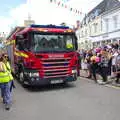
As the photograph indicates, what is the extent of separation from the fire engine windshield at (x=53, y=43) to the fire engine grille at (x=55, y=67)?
45cm

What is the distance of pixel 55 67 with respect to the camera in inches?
469

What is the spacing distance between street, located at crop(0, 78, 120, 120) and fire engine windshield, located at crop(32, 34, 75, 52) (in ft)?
5.90

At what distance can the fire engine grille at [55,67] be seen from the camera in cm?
1170

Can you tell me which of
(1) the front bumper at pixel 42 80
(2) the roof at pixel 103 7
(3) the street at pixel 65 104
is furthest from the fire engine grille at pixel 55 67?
(2) the roof at pixel 103 7

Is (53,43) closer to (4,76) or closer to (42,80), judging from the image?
(42,80)

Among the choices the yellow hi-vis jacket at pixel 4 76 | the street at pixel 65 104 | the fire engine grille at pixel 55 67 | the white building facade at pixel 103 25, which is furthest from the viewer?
the white building facade at pixel 103 25

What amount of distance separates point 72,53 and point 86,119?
17.9 feet

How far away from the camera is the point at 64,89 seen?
12.2 meters

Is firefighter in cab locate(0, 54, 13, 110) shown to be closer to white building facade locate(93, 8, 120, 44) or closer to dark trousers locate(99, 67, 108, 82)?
dark trousers locate(99, 67, 108, 82)

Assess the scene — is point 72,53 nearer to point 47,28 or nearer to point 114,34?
point 47,28

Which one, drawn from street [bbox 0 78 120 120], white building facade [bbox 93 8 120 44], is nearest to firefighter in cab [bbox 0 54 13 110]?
street [bbox 0 78 120 120]

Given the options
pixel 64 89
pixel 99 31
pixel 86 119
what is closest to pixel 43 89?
pixel 64 89

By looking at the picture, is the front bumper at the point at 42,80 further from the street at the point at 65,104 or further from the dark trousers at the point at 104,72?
the dark trousers at the point at 104,72

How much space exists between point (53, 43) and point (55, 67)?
1.05m
